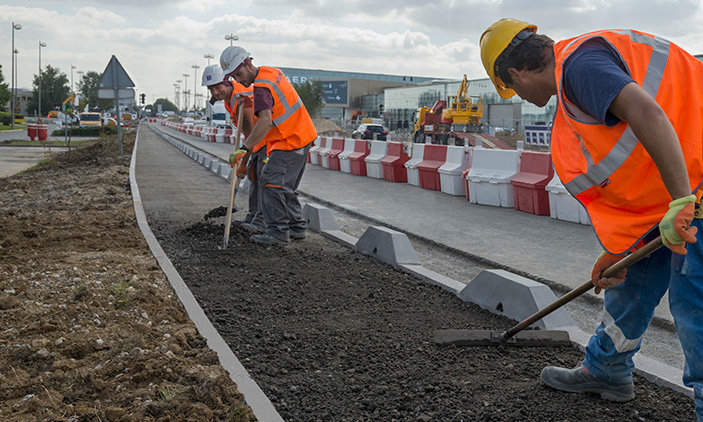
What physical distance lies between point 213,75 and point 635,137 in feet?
19.5

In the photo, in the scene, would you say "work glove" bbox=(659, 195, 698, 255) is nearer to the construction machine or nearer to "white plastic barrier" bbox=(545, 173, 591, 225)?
"white plastic barrier" bbox=(545, 173, 591, 225)

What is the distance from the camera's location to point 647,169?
2.43 meters

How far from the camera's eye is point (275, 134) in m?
7.03

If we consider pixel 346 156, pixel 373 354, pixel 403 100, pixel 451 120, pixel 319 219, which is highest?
pixel 403 100

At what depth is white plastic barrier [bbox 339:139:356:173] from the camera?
57.9ft

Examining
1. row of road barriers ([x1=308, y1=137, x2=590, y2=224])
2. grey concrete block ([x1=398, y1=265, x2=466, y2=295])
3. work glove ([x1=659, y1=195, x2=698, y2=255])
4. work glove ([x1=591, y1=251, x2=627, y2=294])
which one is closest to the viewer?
work glove ([x1=659, y1=195, x2=698, y2=255])

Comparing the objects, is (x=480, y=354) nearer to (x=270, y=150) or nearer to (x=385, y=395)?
(x=385, y=395)

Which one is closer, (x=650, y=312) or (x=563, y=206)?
(x=650, y=312)

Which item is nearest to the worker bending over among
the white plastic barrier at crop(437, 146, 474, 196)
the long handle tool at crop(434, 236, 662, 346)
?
the long handle tool at crop(434, 236, 662, 346)

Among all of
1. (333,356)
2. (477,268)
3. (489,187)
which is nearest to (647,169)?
(333,356)

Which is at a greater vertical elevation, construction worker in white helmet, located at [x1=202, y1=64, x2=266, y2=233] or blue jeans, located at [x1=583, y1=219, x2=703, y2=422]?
construction worker in white helmet, located at [x1=202, y1=64, x2=266, y2=233]

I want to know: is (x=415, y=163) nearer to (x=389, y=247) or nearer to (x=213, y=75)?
(x=213, y=75)

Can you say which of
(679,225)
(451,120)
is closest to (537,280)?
(679,225)

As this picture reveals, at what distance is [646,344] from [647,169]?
7.18 ft
